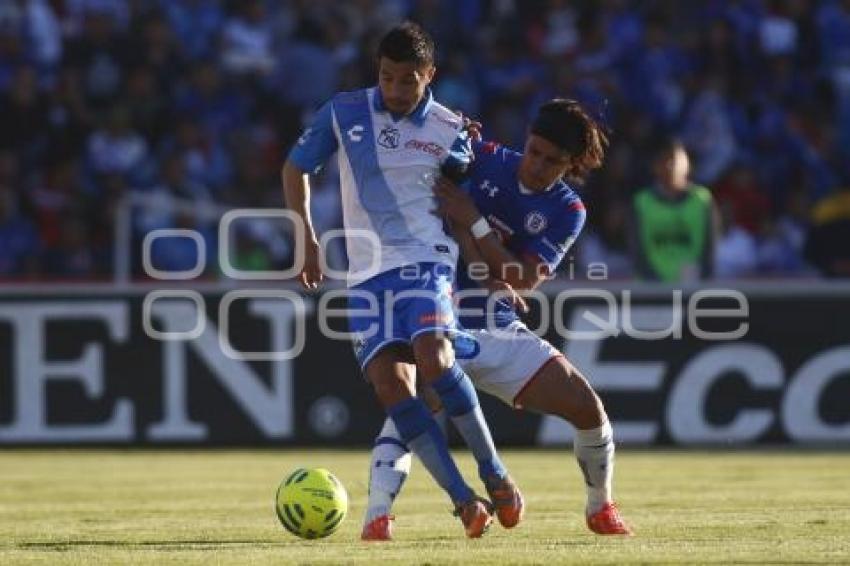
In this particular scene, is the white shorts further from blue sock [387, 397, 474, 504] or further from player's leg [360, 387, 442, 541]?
blue sock [387, 397, 474, 504]

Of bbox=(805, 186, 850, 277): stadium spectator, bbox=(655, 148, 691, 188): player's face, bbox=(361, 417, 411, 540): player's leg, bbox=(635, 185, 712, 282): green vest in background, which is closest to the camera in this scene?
bbox=(361, 417, 411, 540): player's leg

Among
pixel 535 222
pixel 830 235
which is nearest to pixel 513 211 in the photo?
pixel 535 222

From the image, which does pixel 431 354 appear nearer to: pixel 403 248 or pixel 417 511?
pixel 403 248

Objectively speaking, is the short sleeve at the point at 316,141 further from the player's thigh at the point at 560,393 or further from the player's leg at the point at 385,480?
the player's thigh at the point at 560,393

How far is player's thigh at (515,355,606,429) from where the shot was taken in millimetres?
8688

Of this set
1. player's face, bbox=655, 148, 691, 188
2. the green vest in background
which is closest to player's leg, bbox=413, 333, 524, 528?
player's face, bbox=655, 148, 691, 188

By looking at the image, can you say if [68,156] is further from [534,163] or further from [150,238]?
[534,163]

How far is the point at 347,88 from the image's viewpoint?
62.1ft

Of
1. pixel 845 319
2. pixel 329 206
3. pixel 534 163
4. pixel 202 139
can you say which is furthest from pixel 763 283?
pixel 534 163

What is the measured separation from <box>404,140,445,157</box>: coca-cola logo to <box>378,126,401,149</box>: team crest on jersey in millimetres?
→ 51

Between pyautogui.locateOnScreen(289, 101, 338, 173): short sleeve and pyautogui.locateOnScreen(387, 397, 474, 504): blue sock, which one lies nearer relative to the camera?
pyautogui.locateOnScreen(387, 397, 474, 504): blue sock

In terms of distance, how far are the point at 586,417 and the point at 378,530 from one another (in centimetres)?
106

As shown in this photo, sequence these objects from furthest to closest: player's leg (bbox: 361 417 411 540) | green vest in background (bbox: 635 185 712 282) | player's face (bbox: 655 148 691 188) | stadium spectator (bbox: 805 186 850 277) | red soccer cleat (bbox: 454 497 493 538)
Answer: stadium spectator (bbox: 805 186 850 277) → green vest in background (bbox: 635 185 712 282) → player's face (bbox: 655 148 691 188) → player's leg (bbox: 361 417 411 540) → red soccer cleat (bbox: 454 497 493 538)

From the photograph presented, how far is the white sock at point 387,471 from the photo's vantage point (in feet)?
28.1
